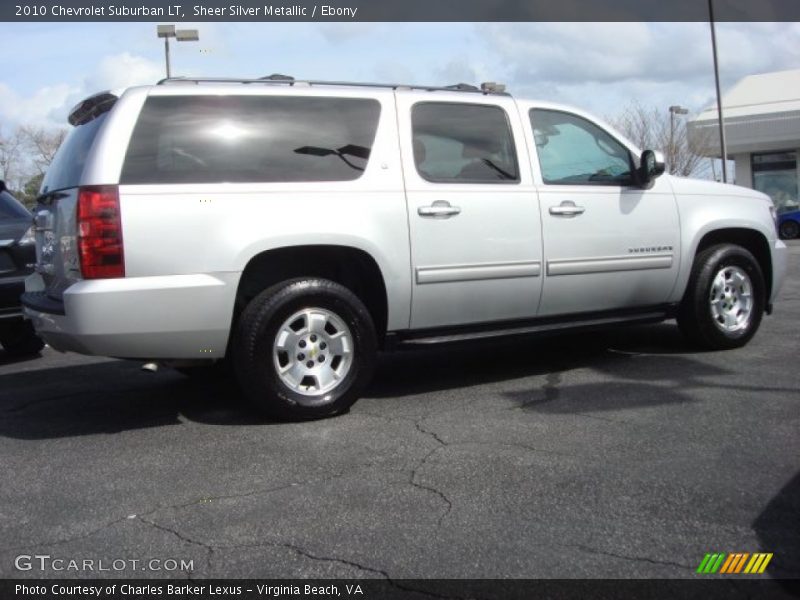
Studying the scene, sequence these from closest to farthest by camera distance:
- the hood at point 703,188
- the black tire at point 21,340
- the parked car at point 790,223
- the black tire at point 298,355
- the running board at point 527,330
→ the black tire at point 298,355 → the running board at point 527,330 → the hood at point 703,188 → the black tire at point 21,340 → the parked car at point 790,223

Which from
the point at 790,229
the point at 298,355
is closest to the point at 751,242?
the point at 298,355

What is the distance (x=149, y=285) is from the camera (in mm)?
4449

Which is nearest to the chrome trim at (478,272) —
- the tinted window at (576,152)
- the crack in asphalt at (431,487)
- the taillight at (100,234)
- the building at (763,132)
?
the tinted window at (576,152)

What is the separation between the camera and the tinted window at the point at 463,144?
5348 millimetres

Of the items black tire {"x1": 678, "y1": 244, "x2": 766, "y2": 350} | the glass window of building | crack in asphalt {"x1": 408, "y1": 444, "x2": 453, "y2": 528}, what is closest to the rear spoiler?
crack in asphalt {"x1": 408, "y1": 444, "x2": 453, "y2": 528}

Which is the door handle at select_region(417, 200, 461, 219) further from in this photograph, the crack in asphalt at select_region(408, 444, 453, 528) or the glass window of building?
the glass window of building

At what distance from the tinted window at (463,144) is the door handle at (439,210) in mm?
172

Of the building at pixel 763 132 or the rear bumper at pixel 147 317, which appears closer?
the rear bumper at pixel 147 317

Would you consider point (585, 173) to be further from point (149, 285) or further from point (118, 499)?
point (118, 499)

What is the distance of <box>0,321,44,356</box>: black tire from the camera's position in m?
7.98

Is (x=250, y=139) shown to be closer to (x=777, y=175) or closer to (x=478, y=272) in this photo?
(x=478, y=272)

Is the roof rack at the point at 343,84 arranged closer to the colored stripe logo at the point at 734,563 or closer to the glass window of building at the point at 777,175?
the colored stripe logo at the point at 734,563
